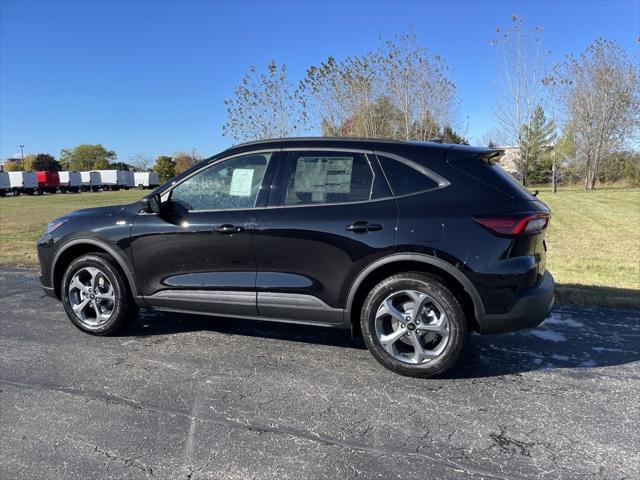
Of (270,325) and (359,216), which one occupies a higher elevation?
(359,216)

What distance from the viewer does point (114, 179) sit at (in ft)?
232

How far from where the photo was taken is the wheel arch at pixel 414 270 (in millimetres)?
3469

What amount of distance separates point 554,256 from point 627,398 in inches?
249

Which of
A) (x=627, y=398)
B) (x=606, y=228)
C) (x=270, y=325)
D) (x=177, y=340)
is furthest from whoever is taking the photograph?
(x=606, y=228)

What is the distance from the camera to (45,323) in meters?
5.02

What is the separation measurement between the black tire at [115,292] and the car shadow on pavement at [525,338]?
0.82 feet

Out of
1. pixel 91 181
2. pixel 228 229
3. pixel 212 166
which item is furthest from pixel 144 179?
pixel 228 229

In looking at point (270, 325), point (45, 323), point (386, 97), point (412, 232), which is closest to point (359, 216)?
point (412, 232)

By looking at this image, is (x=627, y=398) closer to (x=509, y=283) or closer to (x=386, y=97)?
(x=509, y=283)

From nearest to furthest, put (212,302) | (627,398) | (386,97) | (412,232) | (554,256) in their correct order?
(627,398)
(412,232)
(212,302)
(554,256)
(386,97)

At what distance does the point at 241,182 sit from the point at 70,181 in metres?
67.0

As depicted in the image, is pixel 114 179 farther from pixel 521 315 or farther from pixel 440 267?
pixel 521 315

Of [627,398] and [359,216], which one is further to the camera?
[359,216]

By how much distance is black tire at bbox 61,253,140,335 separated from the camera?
4426 mm
